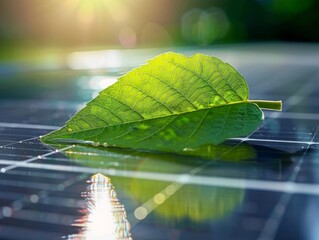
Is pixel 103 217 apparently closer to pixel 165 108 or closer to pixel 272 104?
pixel 165 108

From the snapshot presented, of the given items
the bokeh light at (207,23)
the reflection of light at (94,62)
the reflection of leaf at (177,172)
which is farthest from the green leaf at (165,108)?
the bokeh light at (207,23)

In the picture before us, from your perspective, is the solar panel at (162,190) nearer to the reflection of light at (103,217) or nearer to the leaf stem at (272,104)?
the reflection of light at (103,217)

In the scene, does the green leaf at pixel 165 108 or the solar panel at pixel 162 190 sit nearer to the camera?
the solar panel at pixel 162 190

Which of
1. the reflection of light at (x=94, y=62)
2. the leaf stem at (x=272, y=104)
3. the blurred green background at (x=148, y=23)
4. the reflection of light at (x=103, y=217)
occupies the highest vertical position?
the blurred green background at (x=148, y=23)

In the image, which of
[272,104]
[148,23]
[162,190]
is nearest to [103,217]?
[162,190]

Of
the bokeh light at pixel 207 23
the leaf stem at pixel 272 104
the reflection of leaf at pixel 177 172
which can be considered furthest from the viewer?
the bokeh light at pixel 207 23

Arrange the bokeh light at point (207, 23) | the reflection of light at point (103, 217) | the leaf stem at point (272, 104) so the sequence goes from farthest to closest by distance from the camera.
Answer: the bokeh light at point (207, 23) → the leaf stem at point (272, 104) → the reflection of light at point (103, 217)
